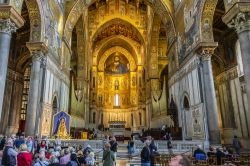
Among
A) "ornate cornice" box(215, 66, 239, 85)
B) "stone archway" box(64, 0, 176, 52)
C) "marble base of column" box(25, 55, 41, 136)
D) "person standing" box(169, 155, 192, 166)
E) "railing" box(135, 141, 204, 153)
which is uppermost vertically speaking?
"stone archway" box(64, 0, 176, 52)

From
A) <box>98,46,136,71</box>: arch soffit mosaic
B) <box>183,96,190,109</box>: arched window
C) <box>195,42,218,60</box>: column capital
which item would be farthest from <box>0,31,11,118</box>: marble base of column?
<box>98,46,136,71</box>: arch soffit mosaic

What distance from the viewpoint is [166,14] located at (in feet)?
66.6

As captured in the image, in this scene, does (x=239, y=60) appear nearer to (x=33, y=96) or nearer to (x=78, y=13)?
(x=78, y=13)

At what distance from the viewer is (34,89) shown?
12.6 meters

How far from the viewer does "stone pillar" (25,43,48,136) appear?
12.0m

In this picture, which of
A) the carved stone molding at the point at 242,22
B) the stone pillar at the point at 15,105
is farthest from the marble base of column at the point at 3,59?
the carved stone molding at the point at 242,22

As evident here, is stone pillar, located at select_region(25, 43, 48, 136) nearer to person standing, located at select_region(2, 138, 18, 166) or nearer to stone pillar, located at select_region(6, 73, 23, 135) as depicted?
stone pillar, located at select_region(6, 73, 23, 135)

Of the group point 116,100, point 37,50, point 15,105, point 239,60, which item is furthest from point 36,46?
point 116,100

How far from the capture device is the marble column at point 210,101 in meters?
12.2

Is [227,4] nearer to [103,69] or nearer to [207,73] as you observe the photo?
[207,73]

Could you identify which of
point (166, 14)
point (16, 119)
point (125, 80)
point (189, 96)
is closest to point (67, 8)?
point (166, 14)

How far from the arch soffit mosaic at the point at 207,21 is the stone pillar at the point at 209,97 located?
2.00ft

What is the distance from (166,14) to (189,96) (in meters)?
9.29

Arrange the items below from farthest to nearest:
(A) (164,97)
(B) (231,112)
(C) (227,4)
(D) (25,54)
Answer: (A) (164,97), (D) (25,54), (B) (231,112), (C) (227,4)
